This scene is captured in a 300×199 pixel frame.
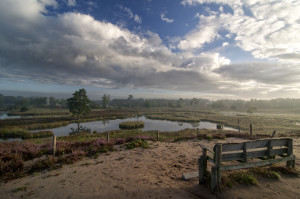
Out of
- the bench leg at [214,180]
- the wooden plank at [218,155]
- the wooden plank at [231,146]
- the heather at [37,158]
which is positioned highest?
the wooden plank at [231,146]

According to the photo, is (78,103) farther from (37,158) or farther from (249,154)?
(249,154)

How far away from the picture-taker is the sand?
5485 millimetres

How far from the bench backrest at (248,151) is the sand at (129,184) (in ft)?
3.85

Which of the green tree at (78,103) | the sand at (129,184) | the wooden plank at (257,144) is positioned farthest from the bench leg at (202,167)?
the green tree at (78,103)

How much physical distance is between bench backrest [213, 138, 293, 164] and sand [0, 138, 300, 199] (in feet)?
3.85

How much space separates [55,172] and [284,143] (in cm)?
1277

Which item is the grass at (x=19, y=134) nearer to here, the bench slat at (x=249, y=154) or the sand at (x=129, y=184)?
the sand at (x=129, y=184)

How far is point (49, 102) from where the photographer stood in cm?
19762

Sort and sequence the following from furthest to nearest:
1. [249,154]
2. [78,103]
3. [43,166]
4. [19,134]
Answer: [78,103] → [19,134] → [43,166] → [249,154]

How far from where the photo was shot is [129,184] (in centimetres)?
648

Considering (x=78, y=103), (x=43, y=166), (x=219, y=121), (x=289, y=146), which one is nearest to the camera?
(x=289, y=146)

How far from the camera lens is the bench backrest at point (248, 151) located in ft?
17.9

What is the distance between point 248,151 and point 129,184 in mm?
5778

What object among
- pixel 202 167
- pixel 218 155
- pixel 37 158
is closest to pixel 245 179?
pixel 202 167
